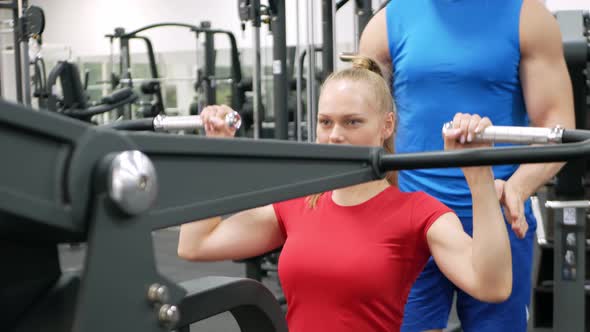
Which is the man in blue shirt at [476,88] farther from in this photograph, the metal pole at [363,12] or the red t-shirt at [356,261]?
the metal pole at [363,12]

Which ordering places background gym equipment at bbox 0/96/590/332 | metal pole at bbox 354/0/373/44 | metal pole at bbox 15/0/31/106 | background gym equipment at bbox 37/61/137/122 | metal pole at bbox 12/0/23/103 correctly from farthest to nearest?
background gym equipment at bbox 37/61/137/122
metal pole at bbox 12/0/23/103
metal pole at bbox 15/0/31/106
metal pole at bbox 354/0/373/44
background gym equipment at bbox 0/96/590/332

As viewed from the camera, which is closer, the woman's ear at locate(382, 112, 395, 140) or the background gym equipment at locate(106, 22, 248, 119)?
the woman's ear at locate(382, 112, 395, 140)

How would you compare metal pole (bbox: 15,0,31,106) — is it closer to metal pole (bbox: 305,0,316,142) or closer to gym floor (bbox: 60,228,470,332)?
gym floor (bbox: 60,228,470,332)

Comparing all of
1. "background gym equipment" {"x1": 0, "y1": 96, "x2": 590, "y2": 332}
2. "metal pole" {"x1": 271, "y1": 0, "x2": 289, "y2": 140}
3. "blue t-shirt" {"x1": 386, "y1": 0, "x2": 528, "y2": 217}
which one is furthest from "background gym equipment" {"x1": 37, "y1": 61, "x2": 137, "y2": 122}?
"background gym equipment" {"x1": 0, "y1": 96, "x2": 590, "y2": 332}

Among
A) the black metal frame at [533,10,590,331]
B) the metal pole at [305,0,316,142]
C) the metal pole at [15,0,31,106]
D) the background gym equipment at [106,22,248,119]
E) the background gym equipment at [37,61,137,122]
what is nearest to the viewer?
the black metal frame at [533,10,590,331]

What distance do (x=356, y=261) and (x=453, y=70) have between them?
492 millimetres

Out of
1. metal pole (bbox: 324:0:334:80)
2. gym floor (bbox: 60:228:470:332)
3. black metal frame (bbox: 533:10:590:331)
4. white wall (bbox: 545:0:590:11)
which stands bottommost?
gym floor (bbox: 60:228:470:332)

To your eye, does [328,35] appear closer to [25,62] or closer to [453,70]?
[25,62]

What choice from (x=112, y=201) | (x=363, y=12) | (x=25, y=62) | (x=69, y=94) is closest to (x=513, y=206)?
(x=112, y=201)

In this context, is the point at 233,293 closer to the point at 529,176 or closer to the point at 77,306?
the point at 77,306

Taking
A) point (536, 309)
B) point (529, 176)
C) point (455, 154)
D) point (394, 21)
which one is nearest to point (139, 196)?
point (455, 154)

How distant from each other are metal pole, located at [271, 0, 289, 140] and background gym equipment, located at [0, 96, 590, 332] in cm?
374

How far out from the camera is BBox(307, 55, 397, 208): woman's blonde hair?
1463 mm

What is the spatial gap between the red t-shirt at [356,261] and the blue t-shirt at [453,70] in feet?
0.71
